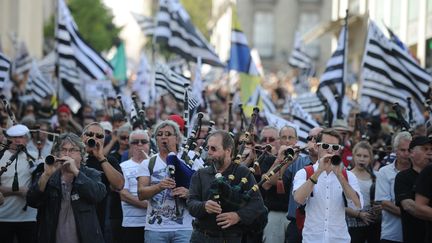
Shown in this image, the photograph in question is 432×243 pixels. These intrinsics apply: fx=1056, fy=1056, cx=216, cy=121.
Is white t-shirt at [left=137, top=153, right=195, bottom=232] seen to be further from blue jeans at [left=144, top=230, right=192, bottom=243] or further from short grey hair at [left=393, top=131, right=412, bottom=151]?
short grey hair at [left=393, top=131, right=412, bottom=151]

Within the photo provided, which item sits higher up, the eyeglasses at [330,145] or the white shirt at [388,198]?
the eyeglasses at [330,145]

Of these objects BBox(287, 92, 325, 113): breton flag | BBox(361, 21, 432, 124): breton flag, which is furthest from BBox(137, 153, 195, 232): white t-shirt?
BBox(287, 92, 325, 113): breton flag

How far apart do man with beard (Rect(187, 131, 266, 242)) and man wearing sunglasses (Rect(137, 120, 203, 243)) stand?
994 mm

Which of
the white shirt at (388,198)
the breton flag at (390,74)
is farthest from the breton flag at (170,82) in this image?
the white shirt at (388,198)

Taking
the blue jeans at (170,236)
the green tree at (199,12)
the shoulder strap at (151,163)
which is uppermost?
the green tree at (199,12)

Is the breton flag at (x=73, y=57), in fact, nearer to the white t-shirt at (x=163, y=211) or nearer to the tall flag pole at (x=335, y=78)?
the tall flag pole at (x=335, y=78)

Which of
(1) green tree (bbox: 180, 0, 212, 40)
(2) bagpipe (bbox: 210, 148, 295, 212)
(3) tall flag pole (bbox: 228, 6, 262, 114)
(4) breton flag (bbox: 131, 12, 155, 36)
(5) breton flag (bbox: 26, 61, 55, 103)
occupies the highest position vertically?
(1) green tree (bbox: 180, 0, 212, 40)

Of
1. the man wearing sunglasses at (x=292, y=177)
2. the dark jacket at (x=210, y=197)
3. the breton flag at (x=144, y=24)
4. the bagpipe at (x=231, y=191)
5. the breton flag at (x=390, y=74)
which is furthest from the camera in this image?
the breton flag at (x=144, y=24)

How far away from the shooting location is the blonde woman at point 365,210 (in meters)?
11.6

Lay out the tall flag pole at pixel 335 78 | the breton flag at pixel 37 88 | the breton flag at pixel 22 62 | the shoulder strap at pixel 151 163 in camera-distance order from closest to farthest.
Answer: the shoulder strap at pixel 151 163 < the tall flag pole at pixel 335 78 < the breton flag at pixel 37 88 < the breton flag at pixel 22 62

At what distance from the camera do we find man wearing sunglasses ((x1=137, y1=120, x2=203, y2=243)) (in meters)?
10.4

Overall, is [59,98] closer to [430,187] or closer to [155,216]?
[155,216]

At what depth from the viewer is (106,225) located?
11875 millimetres

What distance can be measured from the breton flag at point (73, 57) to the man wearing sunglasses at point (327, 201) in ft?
32.4
